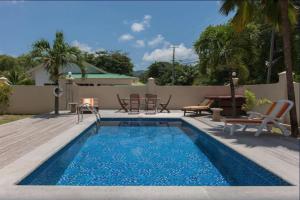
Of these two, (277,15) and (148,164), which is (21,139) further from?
(277,15)

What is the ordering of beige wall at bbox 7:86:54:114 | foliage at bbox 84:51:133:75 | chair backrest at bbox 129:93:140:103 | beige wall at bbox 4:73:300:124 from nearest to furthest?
1. chair backrest at bbox 129:93:140:103
2. beige wall at bbox 7:86:54:114
3. beige wall at bbox 4:73:300:124
4. foliage at bbox 84:51:133:75

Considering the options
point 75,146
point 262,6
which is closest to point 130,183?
point 75,146

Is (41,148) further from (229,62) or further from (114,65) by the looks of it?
(114,65)

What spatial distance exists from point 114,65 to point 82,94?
133 ft

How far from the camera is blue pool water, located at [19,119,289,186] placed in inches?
234

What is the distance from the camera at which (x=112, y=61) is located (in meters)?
60.4

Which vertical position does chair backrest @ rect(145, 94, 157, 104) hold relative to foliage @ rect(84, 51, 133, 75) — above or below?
below

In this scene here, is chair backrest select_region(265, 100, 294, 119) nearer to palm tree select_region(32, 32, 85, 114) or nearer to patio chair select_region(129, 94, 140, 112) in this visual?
patio chair select_region(129, 94, 140, 112)

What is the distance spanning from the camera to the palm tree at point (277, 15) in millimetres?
9156

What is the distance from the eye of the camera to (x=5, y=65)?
59969 millimetres

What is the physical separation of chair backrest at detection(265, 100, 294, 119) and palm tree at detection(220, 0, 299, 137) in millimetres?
370

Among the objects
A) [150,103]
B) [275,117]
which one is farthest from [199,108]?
[275,117]

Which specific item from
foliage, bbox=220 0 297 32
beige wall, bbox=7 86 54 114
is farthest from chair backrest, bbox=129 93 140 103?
foliage, bbox=220 0 297 32

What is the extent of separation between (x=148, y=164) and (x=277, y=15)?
18.1 ft
